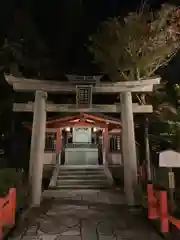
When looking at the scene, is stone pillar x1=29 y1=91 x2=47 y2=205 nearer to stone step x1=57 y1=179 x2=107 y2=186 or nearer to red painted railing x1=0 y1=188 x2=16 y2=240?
red painted railing x1=0 y1=188 x2=16 y2=240

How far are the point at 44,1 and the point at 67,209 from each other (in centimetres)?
1579

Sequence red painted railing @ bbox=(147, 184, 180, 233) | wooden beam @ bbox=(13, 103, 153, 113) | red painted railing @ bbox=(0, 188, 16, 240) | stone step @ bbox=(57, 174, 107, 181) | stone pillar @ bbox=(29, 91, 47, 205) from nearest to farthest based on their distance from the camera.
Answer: red painted railing @ bbox=(147, 184, 180, 233) → red painted railing @ bbox=(0, 188, 16, 240) → stone pillar @ bbox=(29, 91, 47, 205) → wooden beam @ bbox=(13, 103, 153, 113) → stone step @ bbox=(57, 174, 107, 181)

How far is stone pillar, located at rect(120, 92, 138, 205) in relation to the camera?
8773 millimetres

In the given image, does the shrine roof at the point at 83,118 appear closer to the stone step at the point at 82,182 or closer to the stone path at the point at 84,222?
the stone step at the point at 82,182

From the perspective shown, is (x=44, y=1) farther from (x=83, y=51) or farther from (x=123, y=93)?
(x=123, y=93)

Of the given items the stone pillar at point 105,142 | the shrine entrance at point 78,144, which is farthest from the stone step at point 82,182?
the stone pillar at point 105,142

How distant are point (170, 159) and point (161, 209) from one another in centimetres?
111

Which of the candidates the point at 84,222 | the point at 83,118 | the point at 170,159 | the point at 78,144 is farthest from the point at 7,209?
the point at 78,144

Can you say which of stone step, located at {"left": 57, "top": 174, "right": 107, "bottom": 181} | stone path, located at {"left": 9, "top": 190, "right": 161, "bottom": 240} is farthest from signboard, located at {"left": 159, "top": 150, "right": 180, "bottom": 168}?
stone step, located at {"left": 57, "top": 174, "right": 107, "bottom": 181}

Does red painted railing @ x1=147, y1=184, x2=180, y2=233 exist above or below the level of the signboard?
below

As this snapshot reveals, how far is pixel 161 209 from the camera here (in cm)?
573

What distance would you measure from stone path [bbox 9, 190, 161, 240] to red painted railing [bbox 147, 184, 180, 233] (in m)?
0.32

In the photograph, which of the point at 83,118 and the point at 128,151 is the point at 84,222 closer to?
the point at 128,151

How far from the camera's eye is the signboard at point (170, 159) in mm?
5883
